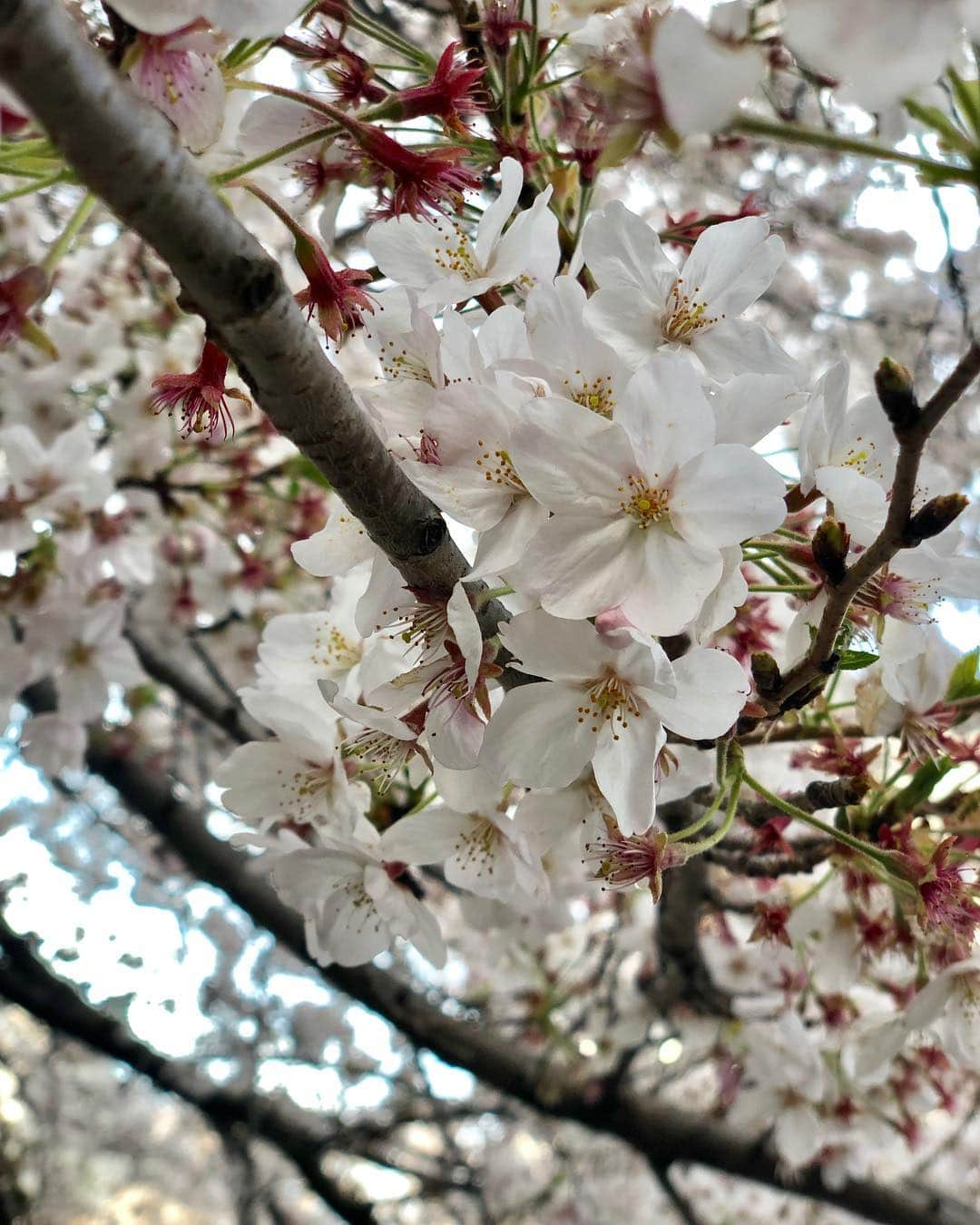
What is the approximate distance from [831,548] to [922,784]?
0.40 meters

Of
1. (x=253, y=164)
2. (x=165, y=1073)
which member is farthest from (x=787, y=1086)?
(x=253, y=164)

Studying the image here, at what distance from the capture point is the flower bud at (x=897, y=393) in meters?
0.57

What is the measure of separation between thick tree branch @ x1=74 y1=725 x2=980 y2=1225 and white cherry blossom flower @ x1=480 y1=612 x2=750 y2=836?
1522mm

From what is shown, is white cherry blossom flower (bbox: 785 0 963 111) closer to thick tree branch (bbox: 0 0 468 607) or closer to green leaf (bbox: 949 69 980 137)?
green leaf (bbox: 949 69 980 137)

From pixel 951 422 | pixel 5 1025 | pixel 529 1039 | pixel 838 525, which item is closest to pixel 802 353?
pixel 951 422

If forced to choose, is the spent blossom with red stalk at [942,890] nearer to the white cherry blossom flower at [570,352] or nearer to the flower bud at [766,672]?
the flower bud at [766,672]

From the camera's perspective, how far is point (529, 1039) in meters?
2.67

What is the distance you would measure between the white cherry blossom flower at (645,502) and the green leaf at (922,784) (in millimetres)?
418

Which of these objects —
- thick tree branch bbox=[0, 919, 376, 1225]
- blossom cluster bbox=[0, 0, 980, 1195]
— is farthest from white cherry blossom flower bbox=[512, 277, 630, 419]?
thick tree branch bbox=[0, 919, 376, 1225]

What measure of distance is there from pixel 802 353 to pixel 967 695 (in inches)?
138

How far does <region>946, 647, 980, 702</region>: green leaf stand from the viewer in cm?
104

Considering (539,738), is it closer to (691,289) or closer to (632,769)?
(632,769)

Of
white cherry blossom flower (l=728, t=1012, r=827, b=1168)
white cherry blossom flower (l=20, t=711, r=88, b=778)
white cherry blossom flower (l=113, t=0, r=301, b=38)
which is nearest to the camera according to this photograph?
white cherry blossom flower (l=113, t=0, r=301, b=38)

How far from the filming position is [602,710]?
793 millimetres
